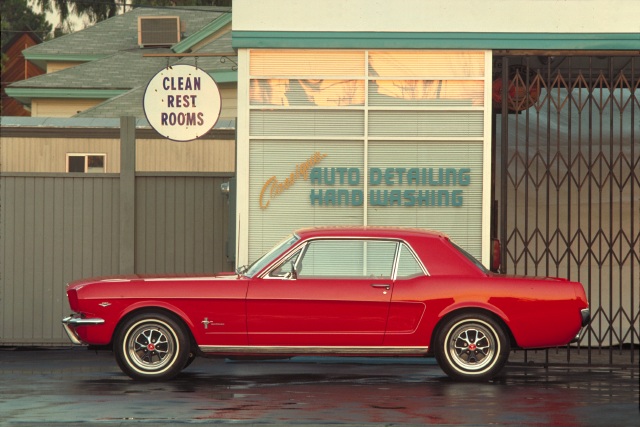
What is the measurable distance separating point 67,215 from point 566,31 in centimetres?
644

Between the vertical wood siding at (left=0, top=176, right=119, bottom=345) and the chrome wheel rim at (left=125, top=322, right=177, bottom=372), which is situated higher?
the vertical wood siding at (left=0, top=176, right=119, bottom=345)

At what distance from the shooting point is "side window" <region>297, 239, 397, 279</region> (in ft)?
38.4

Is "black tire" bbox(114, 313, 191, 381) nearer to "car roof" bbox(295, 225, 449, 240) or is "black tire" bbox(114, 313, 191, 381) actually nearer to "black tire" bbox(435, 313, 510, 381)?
"car roof" bbox(295, 225, 449, 240)

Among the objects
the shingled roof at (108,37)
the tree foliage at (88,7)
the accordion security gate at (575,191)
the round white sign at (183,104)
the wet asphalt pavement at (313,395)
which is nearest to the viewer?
the wet asphalt pavement at (313,395)

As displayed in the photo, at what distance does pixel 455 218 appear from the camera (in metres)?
14.3

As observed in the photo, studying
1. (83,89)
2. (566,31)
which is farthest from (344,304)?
(83,89)

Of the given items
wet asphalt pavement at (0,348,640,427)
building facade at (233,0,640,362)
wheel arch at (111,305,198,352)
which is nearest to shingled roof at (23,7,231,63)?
building facade at (233,0,640,362)

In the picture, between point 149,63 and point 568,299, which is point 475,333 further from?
point 149,63

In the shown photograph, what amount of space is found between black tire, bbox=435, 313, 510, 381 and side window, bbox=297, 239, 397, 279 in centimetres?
79

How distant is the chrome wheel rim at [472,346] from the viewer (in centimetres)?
1159

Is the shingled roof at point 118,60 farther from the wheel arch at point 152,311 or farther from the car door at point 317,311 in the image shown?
the car door at point 317,311

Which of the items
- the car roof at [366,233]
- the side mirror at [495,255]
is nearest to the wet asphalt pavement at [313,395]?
the side mirror at [495,255]

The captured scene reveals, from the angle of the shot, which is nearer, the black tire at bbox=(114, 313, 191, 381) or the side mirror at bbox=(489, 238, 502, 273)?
the black tire at bbox=(114, 313, 191, 381)

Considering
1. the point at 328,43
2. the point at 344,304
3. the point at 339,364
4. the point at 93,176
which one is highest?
the point at 328,43
